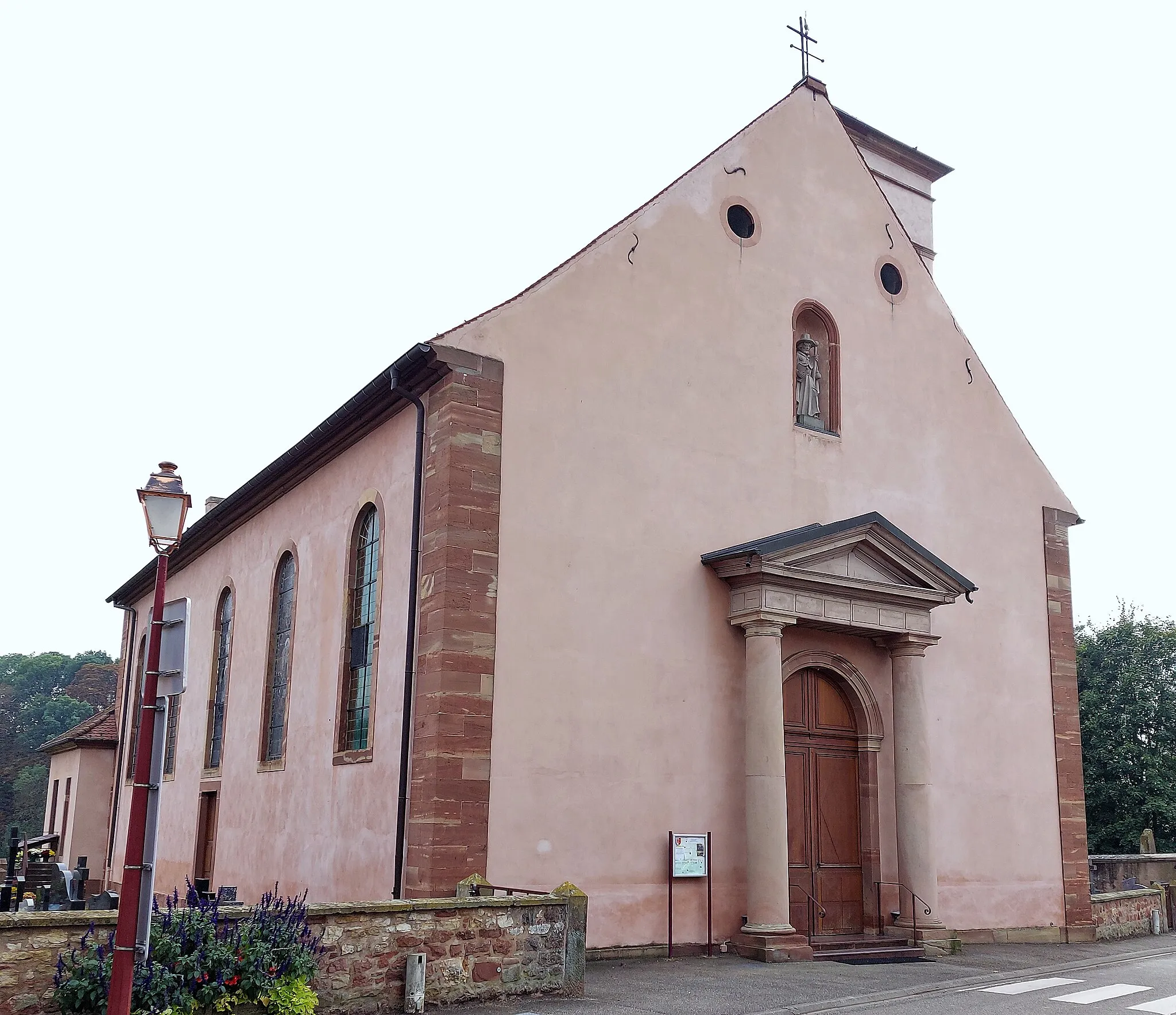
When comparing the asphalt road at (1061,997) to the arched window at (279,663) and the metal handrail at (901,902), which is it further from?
the arched window at (279,663)

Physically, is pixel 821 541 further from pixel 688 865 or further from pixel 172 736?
pixel 172 736

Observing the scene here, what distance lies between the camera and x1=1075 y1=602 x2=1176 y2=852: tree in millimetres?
35375

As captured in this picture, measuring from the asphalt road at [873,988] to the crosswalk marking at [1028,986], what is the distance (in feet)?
0.05

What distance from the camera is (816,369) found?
56.2 ft

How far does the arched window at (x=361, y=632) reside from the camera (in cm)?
1497

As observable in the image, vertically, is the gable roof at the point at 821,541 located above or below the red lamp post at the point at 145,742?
above

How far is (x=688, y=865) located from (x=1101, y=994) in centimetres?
430

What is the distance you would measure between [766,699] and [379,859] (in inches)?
184

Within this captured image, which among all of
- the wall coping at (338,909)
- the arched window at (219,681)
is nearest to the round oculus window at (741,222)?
the wall coping at (338,909)

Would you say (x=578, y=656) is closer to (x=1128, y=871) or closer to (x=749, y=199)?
(x=749, y=199)

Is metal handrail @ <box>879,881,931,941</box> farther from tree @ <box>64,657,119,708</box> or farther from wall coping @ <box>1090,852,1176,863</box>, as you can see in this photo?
tree @ <box>64,657,119,708</box>

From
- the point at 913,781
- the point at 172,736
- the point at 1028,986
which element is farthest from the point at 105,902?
the point at 172,736

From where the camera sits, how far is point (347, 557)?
1591 centimetres

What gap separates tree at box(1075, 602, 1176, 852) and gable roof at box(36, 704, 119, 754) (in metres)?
25.8
